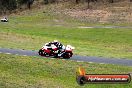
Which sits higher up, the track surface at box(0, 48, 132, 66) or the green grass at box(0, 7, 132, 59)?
the track surface at box(0, 48, 132, 66)

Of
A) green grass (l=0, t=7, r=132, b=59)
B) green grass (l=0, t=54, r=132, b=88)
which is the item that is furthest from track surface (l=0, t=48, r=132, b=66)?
green grass (l=0, t=7, r=132, b=59)

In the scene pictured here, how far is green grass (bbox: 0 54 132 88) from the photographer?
2464cm

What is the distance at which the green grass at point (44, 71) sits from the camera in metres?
24.6

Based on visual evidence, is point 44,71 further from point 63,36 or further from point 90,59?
point 63,36

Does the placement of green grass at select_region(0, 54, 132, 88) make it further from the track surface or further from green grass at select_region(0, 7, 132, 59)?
green grass at select_region(0, 7, 132, 59)

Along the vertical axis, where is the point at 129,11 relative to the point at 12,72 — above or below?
below

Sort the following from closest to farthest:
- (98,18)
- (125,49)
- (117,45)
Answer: (125,49) → (117,45) → (98,18)

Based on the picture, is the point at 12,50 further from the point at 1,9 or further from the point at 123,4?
the point at 1,9

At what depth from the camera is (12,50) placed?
40.1 m

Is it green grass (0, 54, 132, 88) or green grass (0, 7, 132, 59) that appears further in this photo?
green grass (0, 7, 132, 59)

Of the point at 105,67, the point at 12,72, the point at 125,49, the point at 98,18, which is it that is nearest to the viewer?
the point at 12,72

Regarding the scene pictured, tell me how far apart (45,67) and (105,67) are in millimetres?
5391

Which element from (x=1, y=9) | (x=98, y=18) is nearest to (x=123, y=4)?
(x=98, y=18)

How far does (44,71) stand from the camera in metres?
28.6
